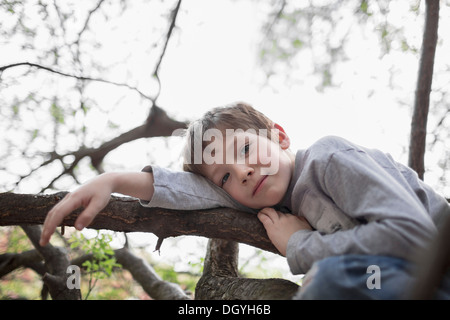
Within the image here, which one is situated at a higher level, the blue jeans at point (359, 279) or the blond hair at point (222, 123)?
the blond hair at point (222, 123)

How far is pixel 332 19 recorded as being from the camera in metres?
Result: 3.01

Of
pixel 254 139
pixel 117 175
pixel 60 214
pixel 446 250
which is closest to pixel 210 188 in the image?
pixel 254 139

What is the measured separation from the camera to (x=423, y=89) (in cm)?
208

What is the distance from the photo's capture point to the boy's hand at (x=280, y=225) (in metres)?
1.35

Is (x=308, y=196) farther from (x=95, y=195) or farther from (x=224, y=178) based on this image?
(x=95, y=195)

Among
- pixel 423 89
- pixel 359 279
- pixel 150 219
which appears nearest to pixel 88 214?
pixel 150 219

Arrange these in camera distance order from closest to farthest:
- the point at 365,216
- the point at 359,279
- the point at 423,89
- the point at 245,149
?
the point at 359,279
the point at 365,216
the point at 245,149
the point at 423,89

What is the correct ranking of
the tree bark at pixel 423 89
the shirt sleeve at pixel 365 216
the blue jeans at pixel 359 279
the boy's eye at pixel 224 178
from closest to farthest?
the blue jeans at pixel 359 279 → the shirt sleeve at pixel 365 216 → the boy's eye at pixel 224 178 → the tree bark at pixel 423 89

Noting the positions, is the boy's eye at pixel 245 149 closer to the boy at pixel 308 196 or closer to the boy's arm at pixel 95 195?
the boy at pixel 308 196

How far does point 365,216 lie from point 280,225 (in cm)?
Answer: 38

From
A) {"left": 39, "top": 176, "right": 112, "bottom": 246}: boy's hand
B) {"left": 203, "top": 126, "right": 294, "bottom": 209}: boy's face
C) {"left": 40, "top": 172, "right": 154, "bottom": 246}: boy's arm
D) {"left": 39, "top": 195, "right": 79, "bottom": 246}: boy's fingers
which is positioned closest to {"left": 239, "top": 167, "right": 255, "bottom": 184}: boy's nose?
{"left": 203, "top": 126, "right": 294, "bottom": 209}: boy's face

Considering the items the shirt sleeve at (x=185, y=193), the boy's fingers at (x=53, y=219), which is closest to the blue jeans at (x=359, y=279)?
the shirt sleeve at (x=185, y=193)

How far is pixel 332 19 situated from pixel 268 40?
1.90 ft

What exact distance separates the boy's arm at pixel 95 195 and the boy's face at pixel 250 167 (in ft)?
0.99
